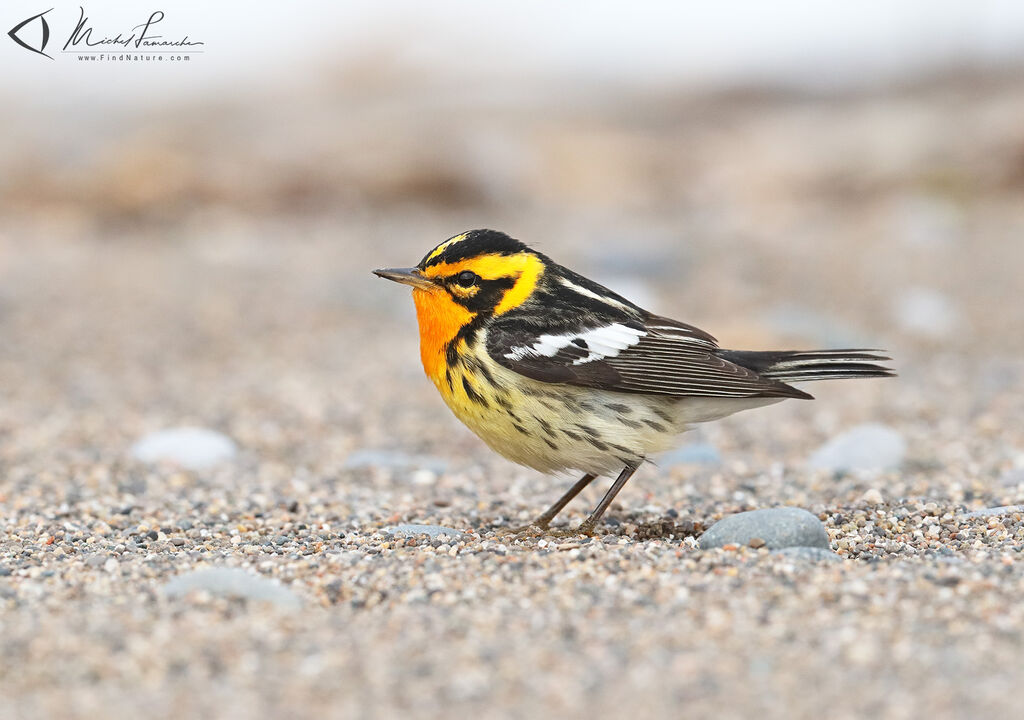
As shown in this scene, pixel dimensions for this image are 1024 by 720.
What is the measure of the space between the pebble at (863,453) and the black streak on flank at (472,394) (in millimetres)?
2287

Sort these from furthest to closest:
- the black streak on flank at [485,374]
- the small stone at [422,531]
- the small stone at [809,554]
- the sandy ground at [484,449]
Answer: the black streak on flank at [485,374] → the small stone at [422,531] → the small stone at [809,554] → the sandy ground at [484,449]

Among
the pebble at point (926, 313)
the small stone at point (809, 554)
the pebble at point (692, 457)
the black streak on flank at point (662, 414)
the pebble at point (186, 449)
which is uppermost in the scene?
the pebble at point (926, 313)

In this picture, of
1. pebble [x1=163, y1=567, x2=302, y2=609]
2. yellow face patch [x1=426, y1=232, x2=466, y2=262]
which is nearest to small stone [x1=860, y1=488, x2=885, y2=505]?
yellow face patch [x1=426, y1=232, x2=466, y2=262]

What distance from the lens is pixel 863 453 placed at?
6379mm

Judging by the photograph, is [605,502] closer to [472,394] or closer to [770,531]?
[472,394]

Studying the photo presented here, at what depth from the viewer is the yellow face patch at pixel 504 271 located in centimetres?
514

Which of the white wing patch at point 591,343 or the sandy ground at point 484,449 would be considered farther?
the white wing patch at point 591,343

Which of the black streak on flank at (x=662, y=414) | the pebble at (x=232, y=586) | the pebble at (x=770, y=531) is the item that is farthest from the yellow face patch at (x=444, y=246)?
the pebble at (x=232, y=586)

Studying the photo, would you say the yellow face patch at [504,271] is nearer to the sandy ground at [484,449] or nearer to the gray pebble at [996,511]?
the sandy ground at [484,449]

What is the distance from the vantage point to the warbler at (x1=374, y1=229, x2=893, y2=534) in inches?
191

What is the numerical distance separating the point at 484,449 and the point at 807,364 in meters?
2.66

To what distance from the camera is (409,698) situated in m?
2.95

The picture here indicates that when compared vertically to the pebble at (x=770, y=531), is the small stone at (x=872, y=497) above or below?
above

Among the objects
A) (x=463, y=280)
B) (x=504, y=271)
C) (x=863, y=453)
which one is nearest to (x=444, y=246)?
(x=463, y=280)
